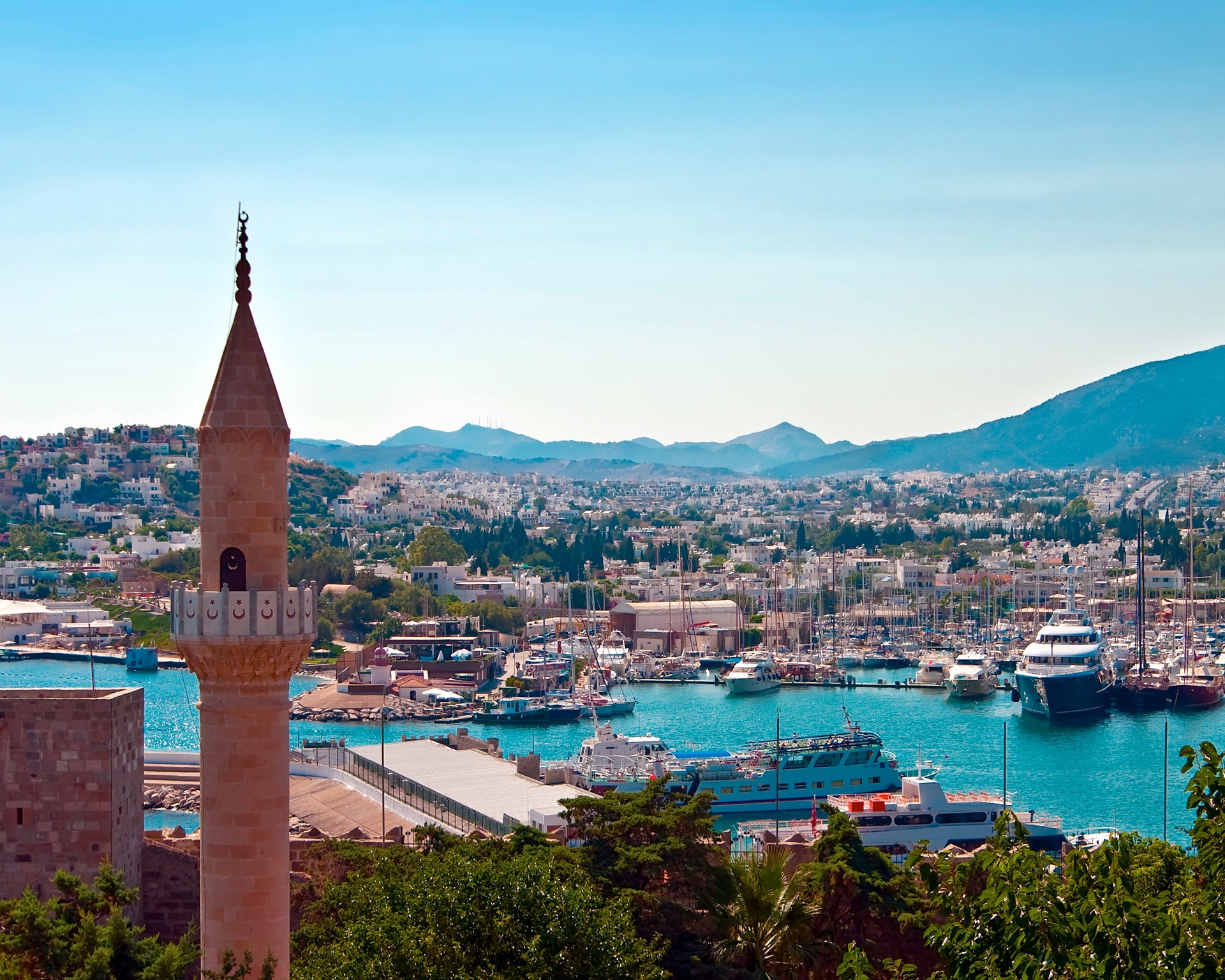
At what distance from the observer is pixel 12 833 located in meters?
12.8

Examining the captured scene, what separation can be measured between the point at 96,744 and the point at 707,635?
68.5 meters

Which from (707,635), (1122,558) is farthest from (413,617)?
(1122,558)

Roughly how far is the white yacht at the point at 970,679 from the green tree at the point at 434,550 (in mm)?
41661

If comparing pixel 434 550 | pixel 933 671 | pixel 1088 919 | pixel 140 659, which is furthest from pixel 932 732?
pixel 434 550

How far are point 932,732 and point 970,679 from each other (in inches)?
403

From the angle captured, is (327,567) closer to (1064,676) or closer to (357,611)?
(357,611)

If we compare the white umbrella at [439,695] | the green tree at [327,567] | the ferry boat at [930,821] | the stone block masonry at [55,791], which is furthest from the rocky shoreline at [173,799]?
the green tree at [327,567]

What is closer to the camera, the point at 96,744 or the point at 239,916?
the point at 239,916

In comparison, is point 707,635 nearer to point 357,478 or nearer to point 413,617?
point 413,617

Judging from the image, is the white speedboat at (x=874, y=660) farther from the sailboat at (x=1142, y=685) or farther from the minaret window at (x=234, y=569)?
the minaret window at (x=234, y=569)

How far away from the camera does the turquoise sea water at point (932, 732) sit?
132 feet

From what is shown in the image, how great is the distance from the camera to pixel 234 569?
923 cm

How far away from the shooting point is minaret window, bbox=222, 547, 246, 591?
362 inches

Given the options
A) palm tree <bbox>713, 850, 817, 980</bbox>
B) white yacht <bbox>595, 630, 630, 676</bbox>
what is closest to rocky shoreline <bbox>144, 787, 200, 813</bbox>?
palm tree <bbox>713, 850, 817, 980</bbox>
